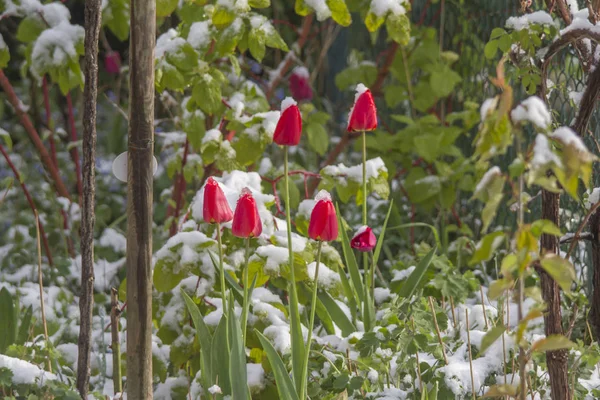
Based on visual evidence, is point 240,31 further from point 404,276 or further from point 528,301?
point 528,301

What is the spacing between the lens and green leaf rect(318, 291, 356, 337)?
1.94m

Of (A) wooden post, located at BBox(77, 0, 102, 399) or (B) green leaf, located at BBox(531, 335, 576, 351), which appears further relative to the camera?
(A) wooden post, located at BBox(77, 0, 102, 399)

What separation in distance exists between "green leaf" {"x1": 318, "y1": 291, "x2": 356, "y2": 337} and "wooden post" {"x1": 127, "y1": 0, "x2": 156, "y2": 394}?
2.09 ft

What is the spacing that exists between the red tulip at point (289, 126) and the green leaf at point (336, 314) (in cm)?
51

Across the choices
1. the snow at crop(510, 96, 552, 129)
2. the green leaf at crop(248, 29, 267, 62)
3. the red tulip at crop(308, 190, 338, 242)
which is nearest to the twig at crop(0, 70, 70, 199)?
the green leaf at crop(248, 29, 267, 62)

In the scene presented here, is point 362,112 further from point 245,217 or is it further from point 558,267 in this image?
point 558,267

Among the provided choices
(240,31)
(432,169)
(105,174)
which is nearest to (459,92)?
(432,169)

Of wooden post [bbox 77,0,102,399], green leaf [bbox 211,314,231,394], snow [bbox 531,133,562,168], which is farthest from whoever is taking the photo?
green leaf [bbox 211,314,231,394]

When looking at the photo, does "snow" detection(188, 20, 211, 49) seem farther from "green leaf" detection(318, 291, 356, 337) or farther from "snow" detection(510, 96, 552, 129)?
"snow" detection(510, 96, 552, 129)

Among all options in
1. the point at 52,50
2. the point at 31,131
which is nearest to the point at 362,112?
the point at 52,50

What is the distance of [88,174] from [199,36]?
847 millimetres

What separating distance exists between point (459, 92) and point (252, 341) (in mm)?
1862

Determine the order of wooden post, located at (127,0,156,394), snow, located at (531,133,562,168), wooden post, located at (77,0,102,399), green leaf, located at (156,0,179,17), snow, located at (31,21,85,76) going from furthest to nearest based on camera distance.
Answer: snow, located at (31,21,85,76) < green leaf, located at (156,0,179,17) < wooden post, located at (77,0,102,399) < wooden post, located at (127,0,156,394) < snow, located at (531,133,562,168)

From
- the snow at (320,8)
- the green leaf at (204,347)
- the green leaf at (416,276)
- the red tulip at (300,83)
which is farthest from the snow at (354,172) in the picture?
the red tulip at (300,83)
